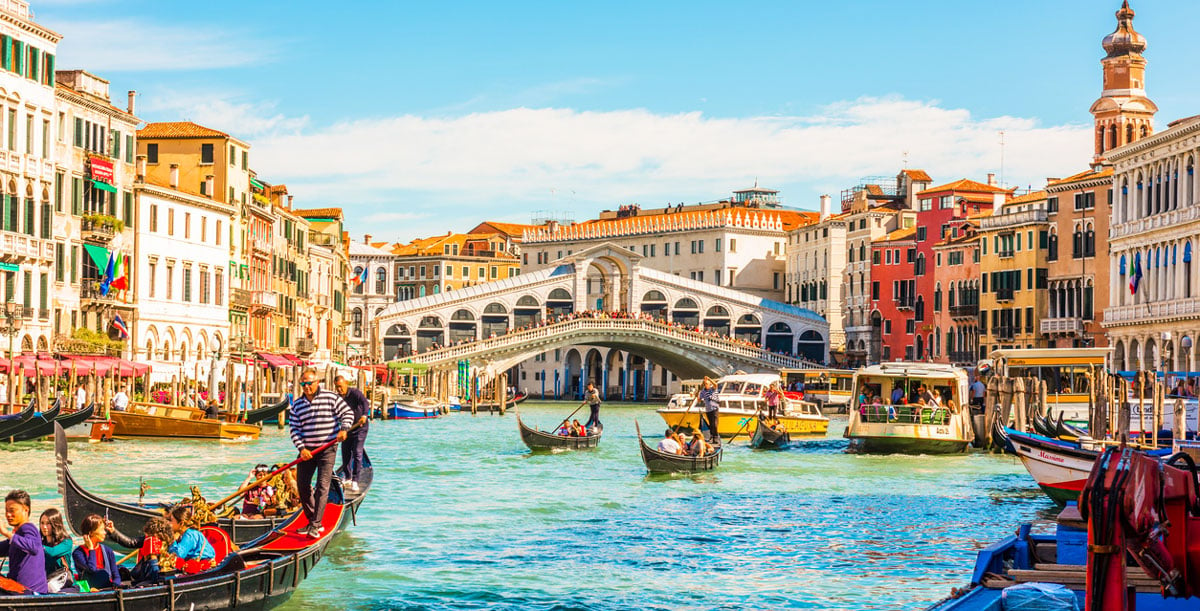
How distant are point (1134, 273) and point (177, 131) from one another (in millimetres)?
21434

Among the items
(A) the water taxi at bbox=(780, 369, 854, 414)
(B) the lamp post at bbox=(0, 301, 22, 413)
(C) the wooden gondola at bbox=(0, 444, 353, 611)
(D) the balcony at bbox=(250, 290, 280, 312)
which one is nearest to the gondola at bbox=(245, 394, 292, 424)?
(B) the lamp post at bbox=(0, 301, 22, 413)

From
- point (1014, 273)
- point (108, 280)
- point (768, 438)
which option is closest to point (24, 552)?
point (768, 438)

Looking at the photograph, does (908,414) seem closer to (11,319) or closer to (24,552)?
(11,319)

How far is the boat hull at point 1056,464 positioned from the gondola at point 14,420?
12453 millimetres

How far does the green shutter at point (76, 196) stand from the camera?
29891 mm

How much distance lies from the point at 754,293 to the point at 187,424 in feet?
134

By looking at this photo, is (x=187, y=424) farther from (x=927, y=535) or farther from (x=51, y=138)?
(x=927, y=535)

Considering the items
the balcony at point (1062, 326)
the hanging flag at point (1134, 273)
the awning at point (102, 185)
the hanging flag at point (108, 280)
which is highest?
the awning at point (102, 185)

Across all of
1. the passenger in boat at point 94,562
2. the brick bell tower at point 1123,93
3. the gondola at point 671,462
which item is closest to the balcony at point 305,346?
the brick bell tower at point 1123,93

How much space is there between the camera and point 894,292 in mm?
53625

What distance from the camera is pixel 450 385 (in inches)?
2084

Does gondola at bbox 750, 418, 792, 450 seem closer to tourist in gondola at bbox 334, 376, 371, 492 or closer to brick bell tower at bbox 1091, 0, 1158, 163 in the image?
tourist in gondola at bbox 334, 376, 371, 492

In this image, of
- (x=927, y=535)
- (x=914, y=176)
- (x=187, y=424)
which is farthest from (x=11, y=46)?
(x=914, y=176)

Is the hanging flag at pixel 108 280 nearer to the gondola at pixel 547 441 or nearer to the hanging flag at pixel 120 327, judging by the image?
the hanging flag at pixel 120 327
